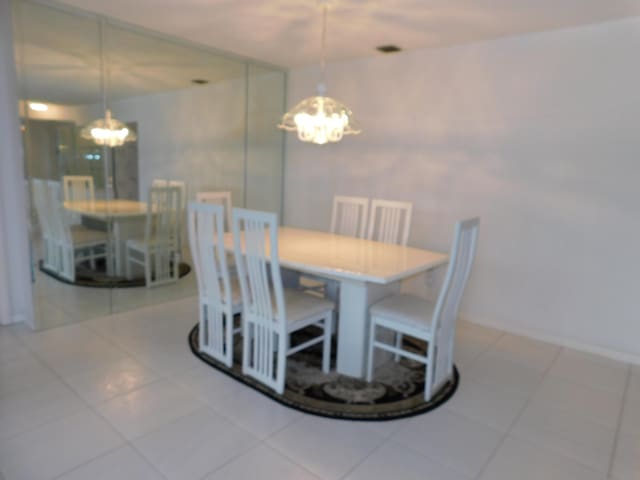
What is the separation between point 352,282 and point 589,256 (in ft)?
5.98

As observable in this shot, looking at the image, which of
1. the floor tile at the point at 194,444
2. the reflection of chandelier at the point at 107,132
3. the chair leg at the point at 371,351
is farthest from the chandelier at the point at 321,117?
the floor tile at the point at 194,444

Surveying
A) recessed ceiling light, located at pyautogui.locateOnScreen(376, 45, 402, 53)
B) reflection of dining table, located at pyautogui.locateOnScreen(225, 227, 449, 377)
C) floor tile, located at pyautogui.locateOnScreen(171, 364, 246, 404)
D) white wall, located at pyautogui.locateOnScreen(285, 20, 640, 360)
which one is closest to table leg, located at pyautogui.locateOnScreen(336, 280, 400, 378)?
reflection of dining table, located at pyautogui.locateOnScreen(225, 227, 449, 377)

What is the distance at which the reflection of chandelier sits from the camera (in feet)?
10.3

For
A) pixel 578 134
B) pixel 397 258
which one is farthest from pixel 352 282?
pixel 578 134

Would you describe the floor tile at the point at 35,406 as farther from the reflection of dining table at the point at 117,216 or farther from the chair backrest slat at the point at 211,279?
the reflection of dining table at the point at 117,216

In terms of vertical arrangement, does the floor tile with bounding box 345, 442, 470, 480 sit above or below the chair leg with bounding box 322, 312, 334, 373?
below

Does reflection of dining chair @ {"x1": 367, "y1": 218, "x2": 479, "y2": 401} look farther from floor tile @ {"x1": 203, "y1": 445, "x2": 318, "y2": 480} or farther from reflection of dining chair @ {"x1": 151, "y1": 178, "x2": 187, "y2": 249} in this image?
reflection of dining chair @ {"x1": 151, "y1": 178, "x2": 187, "y2": 249}

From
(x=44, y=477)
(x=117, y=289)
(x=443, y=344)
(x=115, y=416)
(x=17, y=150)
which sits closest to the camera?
(x=44, y=477)

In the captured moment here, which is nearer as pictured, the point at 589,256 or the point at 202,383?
the point at 202,383

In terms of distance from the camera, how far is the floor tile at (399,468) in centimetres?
177

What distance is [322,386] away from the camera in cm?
247

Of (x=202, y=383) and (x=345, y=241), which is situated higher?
(x=345, y=241)

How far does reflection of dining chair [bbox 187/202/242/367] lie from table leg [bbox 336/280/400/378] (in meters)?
0.68

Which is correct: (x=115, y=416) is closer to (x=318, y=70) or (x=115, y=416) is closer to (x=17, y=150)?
(x=17, y=150)
